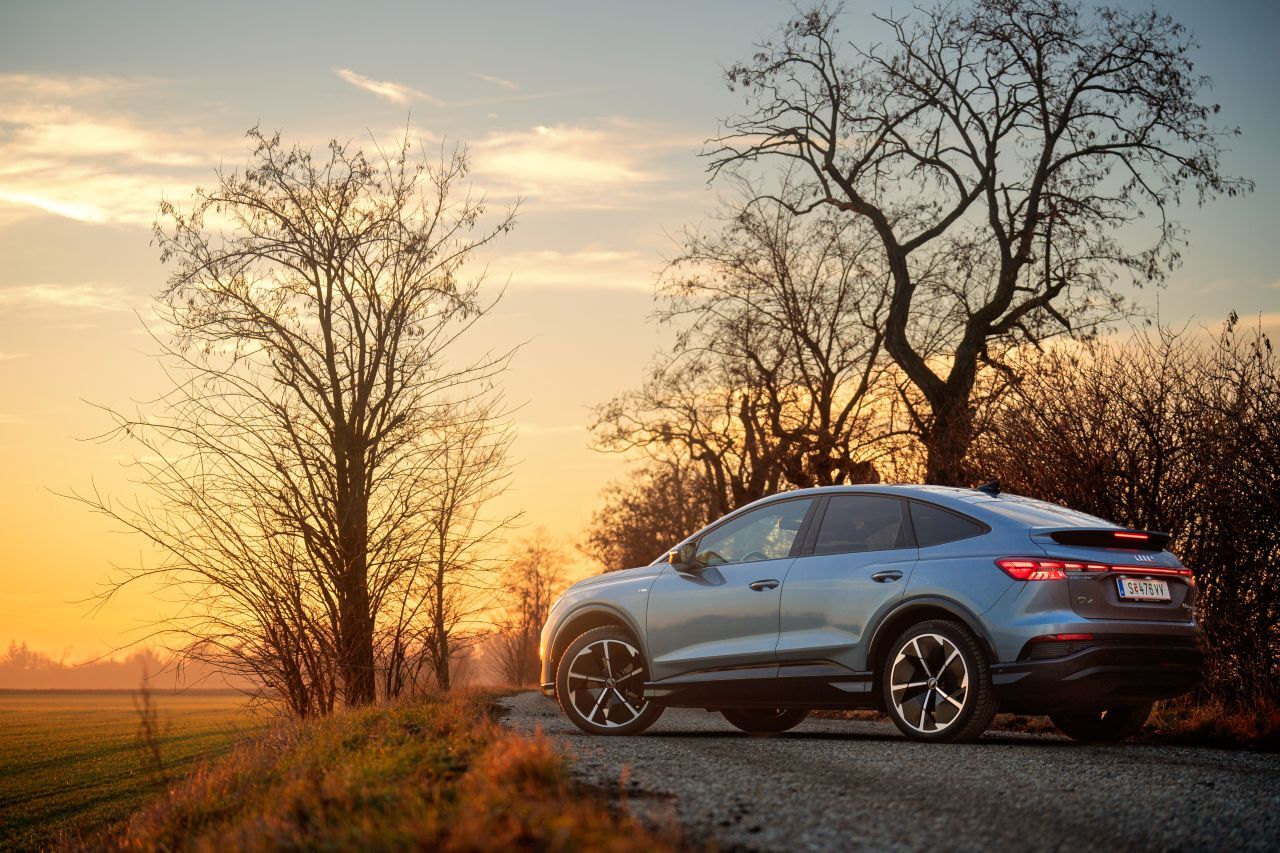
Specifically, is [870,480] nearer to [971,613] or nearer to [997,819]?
[971,613]

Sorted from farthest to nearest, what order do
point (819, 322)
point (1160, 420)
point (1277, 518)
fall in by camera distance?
point (819, 322)
point (1160, 420)
point (1277, 518)

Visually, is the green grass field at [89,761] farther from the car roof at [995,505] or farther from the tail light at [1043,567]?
the tail light at [1043,567]

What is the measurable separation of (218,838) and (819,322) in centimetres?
2515

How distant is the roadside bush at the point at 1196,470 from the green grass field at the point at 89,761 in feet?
26.8

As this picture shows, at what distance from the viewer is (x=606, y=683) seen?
9.29 meters

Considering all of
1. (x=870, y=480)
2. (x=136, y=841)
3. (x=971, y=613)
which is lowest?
(x=136, y=841)

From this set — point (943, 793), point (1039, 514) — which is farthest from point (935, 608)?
point (943, 793)

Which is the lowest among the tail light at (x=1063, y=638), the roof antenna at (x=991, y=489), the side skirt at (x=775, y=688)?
the side skirt at (x=775, y=688)

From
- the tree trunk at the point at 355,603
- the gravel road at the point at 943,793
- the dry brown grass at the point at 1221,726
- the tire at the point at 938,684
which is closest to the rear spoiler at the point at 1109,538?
the tire at the point at 938,684

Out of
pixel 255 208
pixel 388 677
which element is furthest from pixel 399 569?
pixel 255 208

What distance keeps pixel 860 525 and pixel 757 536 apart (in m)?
0.87

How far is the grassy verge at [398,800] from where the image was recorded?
4.12 metres

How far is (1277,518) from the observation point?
1030cm

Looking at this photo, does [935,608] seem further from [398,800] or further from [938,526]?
[398,800]
